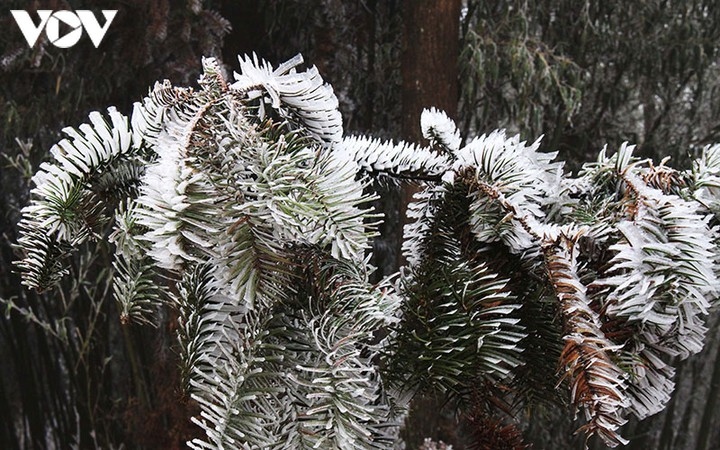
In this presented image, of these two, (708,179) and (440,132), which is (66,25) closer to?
(440,132)

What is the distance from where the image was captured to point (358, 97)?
1.99 meters

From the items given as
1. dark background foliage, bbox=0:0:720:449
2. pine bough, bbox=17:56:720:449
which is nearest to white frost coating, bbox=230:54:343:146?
pine bough, bbox=17:56:720:449

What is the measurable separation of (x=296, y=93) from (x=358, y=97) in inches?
67.5

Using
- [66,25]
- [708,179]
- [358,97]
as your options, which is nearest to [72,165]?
[708,179]

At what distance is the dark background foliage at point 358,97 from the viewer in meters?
1.67

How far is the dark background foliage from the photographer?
5.47 feet

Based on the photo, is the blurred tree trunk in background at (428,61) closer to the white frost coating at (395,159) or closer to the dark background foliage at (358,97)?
the dark background foliage at (358,97)

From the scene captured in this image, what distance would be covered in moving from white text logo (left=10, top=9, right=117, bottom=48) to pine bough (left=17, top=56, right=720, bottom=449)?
1317 mm

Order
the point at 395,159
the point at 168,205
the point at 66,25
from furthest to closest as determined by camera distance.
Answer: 1. the point at 66,25
2. the point at 395,159
3. the point at 168,205

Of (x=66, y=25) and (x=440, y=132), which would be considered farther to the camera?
(x=66, y=25)

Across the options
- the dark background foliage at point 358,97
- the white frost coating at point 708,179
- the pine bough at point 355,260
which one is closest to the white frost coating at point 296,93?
the pine bough at point 355,260

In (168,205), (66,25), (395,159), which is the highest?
(66,25)

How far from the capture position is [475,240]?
14.0 inches

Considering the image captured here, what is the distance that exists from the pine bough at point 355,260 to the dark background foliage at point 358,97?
127 cm
